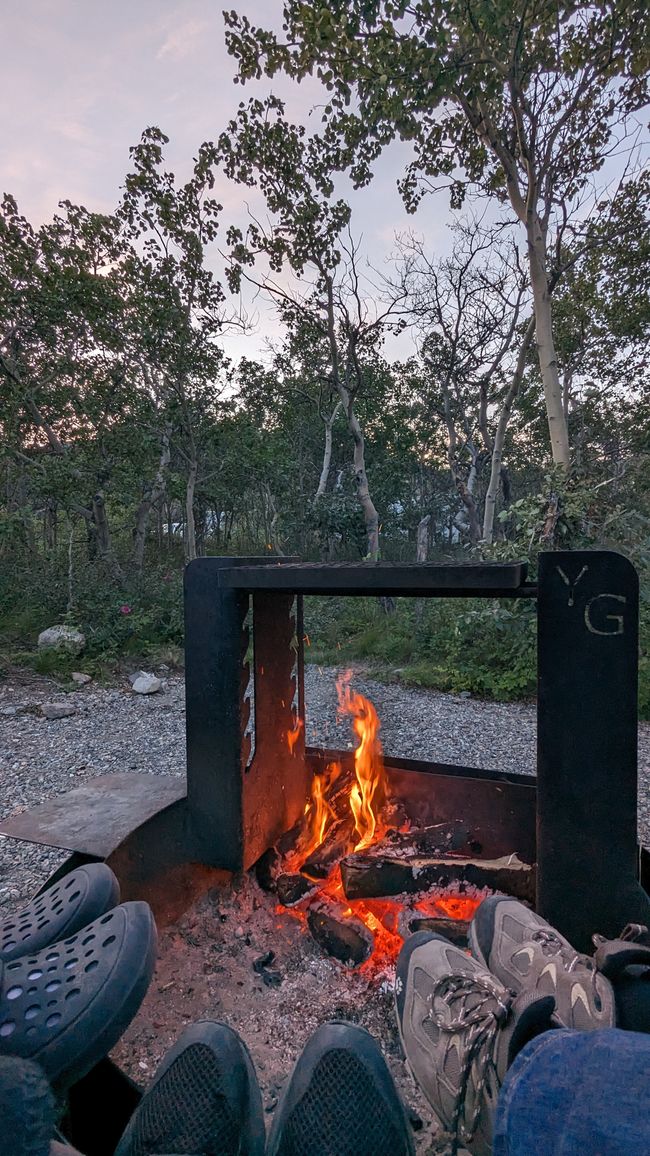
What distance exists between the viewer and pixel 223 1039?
1.06 metres

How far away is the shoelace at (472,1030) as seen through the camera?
42.9 inches

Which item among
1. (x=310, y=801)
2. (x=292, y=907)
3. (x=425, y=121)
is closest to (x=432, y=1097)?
(x=292, y=907)

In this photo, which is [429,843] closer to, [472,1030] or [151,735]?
[472,1030]

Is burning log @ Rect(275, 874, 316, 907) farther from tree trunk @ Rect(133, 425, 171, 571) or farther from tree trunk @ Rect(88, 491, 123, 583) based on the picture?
tree trunk @ Rect(133, 425, 171, 571)

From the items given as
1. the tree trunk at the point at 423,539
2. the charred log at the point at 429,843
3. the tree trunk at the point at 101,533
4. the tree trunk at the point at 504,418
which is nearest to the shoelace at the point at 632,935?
the charred log at the point at 429,843

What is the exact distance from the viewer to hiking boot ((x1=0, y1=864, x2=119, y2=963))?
1.22 m

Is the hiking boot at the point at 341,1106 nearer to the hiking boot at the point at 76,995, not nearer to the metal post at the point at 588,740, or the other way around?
the hiking boot at the point at 76,995

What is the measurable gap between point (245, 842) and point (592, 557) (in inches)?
53.8

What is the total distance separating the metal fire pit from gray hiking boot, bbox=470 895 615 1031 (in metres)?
0.09

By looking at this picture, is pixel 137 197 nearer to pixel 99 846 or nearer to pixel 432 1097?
pixel 99 846

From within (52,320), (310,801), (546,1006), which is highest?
(52,320)

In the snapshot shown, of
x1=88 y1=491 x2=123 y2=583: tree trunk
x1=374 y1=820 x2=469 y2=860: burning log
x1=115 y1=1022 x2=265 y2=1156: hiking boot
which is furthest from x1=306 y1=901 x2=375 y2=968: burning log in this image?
x1=88 y1=491 x2=123 y2=583: tree trunk

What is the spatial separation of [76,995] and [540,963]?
3.30ft

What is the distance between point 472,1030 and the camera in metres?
1.15
